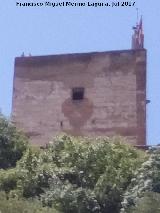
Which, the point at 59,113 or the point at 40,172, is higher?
the point at 59,113

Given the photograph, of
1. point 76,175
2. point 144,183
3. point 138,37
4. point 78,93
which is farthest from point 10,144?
point 138,37

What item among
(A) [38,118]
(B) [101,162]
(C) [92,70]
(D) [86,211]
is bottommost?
(D) [86,211]

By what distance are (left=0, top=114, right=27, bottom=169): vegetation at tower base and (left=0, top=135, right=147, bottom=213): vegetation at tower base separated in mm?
520

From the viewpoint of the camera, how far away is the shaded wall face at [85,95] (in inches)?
1046

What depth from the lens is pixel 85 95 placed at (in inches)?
1079

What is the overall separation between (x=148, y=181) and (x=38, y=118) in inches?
510

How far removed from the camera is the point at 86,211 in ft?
50.6

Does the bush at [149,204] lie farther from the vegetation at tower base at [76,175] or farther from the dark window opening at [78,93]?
the dark window opening at [78,93]

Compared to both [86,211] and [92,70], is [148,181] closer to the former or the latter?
[86,211]

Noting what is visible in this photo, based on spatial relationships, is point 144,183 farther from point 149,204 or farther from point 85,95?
point 85,95

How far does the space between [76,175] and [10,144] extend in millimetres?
2905

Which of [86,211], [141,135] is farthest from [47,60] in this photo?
[86,211]

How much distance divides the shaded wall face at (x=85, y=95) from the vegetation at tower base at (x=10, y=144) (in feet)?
21.0

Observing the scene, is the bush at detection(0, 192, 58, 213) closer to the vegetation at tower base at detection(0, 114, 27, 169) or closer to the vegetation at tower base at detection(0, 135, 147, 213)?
the vegetation at tower base at detection(0, 135, 147, 213)
